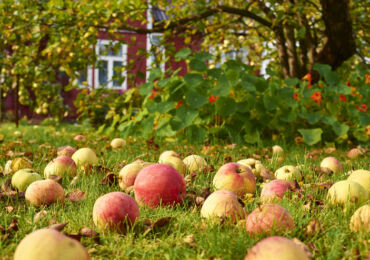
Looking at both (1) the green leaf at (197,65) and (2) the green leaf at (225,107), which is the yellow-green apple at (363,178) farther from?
(1) the green leaf at (197,65)

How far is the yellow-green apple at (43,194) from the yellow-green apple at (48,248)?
2.70 ft

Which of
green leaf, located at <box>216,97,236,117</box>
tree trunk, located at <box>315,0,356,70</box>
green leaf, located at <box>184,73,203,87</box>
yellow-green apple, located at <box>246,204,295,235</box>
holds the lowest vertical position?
yellow-green apple, located at <box>246,204,295,235</box>

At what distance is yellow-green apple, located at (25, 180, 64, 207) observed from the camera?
1779 millimetres

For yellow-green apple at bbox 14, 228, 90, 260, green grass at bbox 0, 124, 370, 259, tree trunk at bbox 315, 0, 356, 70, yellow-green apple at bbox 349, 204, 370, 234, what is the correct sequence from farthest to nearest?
tree trunk at bbox 315, 0, 356, 70, yellow-green apple at bbox 349, 204, 370, 234, green grass at bbox 0, 124, 370, 259, yellow-green apple at bbox 14, 228, 90, 260

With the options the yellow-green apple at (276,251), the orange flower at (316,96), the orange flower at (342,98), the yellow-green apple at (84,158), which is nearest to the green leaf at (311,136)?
the orange flower at (316,96)

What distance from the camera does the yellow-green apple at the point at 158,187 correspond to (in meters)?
1.75

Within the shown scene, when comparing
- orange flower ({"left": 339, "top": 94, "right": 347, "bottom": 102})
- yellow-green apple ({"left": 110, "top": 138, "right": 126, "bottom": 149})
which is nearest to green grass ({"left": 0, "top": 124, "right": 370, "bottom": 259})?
yellow-green apple ({"left": 110, "top": 138, "right": 126, "bottom": 149})

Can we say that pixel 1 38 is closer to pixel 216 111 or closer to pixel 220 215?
pixel 216 111

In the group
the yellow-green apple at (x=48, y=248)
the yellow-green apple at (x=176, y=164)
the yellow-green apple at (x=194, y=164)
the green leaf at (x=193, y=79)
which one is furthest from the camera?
the green leaf at (x=193, y=79)

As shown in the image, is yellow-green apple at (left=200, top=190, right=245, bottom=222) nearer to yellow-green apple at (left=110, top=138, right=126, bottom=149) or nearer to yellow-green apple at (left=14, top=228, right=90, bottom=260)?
yellow-green apple at (left=14, top=228, right=90, bottom=260)

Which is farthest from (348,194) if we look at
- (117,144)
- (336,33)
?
(336,33)

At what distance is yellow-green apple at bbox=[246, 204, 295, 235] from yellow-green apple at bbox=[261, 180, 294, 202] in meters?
0.43

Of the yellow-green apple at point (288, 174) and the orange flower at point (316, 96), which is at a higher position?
the orange flower at point (316, 96)

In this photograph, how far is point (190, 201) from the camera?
189 cm
